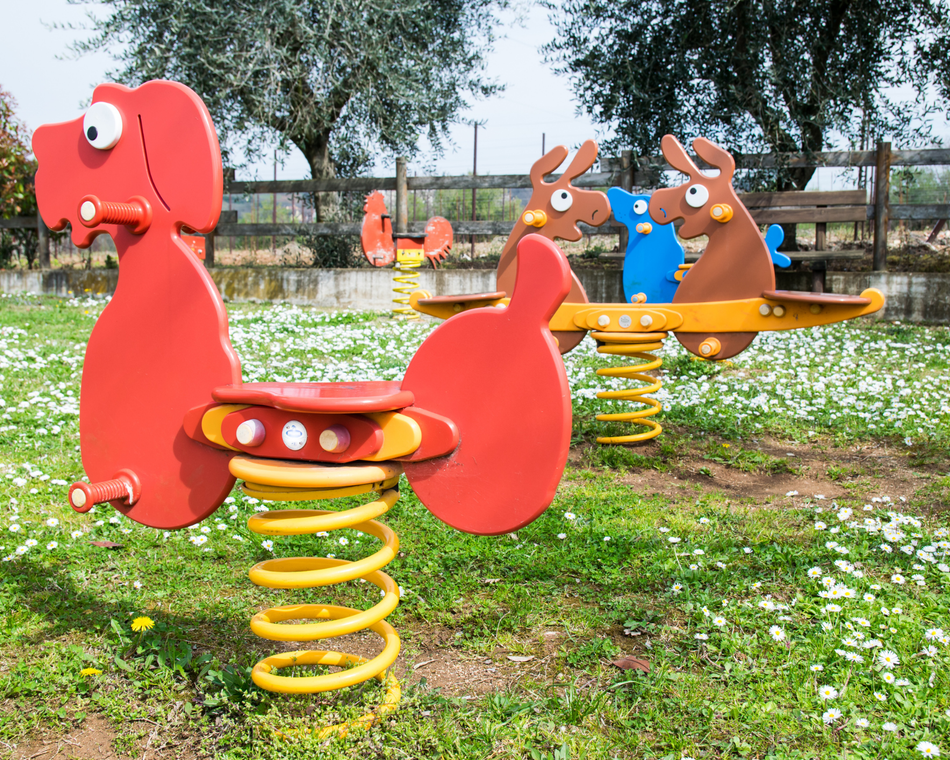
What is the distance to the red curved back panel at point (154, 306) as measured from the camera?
2.14 metres

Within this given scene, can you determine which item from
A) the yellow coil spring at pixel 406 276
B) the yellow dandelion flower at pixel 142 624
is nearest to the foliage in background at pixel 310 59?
the yellow coil spring at pixel 406 276

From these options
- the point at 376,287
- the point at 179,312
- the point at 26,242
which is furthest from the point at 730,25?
the point at 26,242

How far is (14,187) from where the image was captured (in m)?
15.4

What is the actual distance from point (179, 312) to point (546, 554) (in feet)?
6.16

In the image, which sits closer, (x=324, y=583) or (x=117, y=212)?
(x=324, y=583)

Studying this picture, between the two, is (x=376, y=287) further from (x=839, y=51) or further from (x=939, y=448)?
(x=939, y=448)

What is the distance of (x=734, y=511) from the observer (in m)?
3.92

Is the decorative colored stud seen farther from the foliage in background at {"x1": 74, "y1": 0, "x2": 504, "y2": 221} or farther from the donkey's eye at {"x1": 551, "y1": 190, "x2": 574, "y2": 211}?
the foliage in background at {"x1": 74, "y1": 0, "x2": 504, "y2": 221}

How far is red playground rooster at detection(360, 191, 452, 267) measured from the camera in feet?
42.1

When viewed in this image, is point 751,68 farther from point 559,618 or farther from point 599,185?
point 559,618

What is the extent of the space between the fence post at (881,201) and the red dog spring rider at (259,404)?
34.7ft

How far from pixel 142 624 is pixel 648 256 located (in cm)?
457

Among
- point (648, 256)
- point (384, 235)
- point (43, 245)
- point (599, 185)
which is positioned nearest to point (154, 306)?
point (648, 256)

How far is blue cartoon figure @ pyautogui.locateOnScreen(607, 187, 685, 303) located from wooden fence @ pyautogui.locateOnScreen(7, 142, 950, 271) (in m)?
4.68
